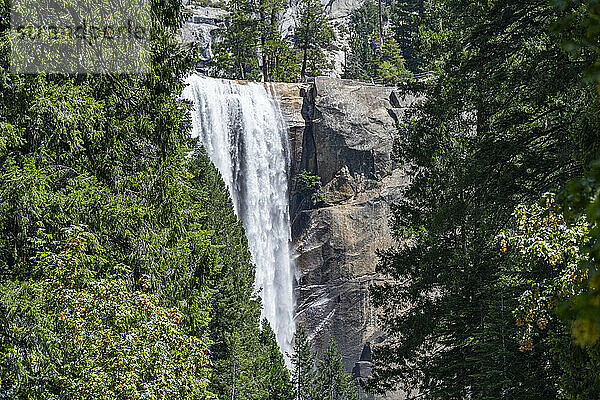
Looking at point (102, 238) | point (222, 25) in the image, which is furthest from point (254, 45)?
point (102, 238)

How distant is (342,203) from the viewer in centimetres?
3791

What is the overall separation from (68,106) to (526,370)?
776 cm

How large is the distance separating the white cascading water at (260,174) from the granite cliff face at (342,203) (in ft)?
2.43

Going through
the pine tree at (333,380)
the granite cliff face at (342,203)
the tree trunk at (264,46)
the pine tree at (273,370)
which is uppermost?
the tree trunk at (264,46)

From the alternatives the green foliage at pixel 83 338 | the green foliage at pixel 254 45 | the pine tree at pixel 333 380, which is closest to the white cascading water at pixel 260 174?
the pine tree at pixel 333 380

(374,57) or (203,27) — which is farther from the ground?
(203,27)

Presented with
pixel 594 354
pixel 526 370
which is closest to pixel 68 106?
pixel 594 354

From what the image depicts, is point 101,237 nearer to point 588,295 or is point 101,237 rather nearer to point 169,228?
point 169,228

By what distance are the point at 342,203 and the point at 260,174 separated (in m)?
5.49

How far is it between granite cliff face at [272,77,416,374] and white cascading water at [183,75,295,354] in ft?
2.43

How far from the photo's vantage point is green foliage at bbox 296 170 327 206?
37844 millimetres

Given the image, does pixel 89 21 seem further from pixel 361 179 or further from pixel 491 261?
pixel 361 179

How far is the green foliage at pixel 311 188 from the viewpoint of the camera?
37844mm

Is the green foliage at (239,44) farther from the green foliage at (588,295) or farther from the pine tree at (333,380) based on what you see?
the green foliage at (588,295)
